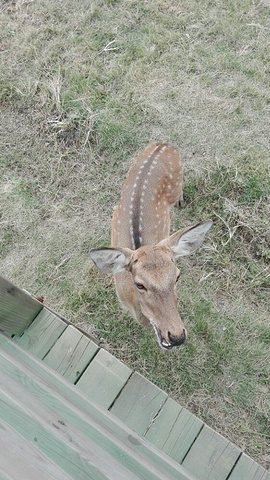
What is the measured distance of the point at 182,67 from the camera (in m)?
5.13

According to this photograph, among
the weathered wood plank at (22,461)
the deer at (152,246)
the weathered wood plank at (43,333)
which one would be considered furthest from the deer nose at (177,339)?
the weathered wood plank at (22,461)

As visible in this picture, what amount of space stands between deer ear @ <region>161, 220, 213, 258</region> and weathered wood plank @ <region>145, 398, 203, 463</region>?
102cm

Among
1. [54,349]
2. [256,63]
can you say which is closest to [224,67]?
[256,63]

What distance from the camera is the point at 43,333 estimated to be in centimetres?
310

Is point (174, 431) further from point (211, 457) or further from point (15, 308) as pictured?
point (15, 308)

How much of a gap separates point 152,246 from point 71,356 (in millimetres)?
912

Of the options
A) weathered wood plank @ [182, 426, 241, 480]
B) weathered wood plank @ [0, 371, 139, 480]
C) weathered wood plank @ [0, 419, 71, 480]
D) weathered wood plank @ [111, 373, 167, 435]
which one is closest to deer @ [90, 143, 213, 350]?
weathered wood plank @ [111, 373, 167, 435]

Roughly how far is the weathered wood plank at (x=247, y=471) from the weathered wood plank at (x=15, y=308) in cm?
156

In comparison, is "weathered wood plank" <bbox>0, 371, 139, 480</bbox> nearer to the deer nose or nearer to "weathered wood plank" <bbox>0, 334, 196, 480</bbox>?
"weathered wood plank" <bbox>0, 334, 196, 480</bbox>

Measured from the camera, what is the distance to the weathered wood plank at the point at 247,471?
283cm

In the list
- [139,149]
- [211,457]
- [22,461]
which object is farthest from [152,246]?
[139,149]

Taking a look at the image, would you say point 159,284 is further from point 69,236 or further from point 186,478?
point 69,236

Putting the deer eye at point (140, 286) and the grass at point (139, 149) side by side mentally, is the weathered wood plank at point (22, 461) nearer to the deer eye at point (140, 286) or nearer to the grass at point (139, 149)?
the deer eye at point (140, 286)

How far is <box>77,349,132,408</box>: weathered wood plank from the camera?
118 inches
